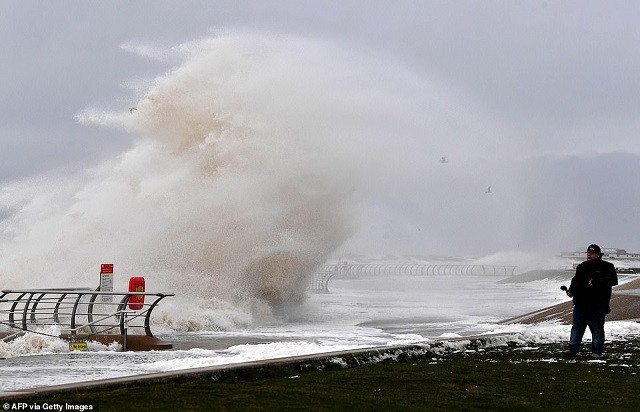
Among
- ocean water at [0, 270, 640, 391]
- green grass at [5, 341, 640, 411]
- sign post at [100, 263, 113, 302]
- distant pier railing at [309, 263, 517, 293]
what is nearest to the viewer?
green grass at [5, 341, 640, 411]

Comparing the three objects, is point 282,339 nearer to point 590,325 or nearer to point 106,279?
point 106,279

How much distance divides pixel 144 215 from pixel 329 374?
1822 cm

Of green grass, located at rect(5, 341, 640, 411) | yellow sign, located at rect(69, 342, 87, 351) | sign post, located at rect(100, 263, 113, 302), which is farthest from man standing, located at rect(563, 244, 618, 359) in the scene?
sign post, located at rect(100, 263, 113, 302)

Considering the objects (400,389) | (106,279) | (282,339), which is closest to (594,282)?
(400,389)

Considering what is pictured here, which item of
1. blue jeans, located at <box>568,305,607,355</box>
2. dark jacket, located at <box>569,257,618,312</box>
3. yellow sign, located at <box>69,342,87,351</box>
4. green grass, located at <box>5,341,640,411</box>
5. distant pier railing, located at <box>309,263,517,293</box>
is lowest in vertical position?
green grass, located at <box>5,341,640,411</box>

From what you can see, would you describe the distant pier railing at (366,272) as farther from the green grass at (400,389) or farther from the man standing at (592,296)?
the green grass at (400,389)

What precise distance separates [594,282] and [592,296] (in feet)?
0.70

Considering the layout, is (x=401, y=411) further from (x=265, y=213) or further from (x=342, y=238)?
(x=342, y=238)

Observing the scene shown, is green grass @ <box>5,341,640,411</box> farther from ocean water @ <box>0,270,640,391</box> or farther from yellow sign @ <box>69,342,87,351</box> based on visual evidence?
yellow sign @ <box>69,342,87,351</box>

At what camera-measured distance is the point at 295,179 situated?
26172 mm

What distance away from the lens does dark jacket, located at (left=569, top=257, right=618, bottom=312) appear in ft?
35.9

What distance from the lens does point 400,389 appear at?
7.80m

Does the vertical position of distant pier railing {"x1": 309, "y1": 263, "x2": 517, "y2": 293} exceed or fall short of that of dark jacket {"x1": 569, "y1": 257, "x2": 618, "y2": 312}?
it exceeds it

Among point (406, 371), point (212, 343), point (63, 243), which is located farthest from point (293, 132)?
point (406, 371)
